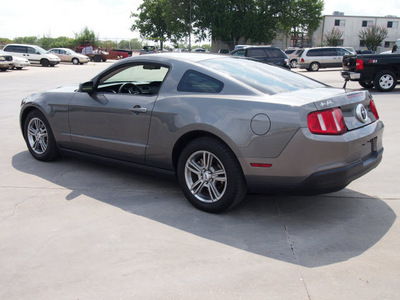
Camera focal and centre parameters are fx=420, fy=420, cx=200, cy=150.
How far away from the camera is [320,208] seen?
4164 mm

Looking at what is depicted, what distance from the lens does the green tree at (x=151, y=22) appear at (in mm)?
80188

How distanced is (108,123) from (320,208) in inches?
97.2

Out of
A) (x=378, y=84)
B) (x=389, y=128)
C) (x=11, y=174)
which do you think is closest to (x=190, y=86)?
(x=11, y=174)

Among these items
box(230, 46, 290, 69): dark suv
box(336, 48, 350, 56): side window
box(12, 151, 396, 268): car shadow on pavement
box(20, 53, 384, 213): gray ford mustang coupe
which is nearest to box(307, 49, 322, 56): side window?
box(336, 48, 350, 56): side window

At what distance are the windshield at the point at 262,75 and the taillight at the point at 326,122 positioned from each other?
54 centimetres

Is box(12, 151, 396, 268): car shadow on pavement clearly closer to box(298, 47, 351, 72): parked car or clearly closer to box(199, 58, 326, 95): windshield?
box(199, 58, 326, 95): windshield

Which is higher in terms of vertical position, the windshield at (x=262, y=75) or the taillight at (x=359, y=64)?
the windshield at (x=262, y=75)

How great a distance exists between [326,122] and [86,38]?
60.0 meters

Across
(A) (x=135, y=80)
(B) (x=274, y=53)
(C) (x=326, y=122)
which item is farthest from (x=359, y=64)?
(C) (x=326, y=122)

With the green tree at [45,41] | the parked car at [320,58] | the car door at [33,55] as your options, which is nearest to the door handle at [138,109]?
the parked car at [320,58]

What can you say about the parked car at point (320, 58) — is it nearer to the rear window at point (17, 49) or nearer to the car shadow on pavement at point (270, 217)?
the rear window at point (17, 49)

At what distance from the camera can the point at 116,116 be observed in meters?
4.66

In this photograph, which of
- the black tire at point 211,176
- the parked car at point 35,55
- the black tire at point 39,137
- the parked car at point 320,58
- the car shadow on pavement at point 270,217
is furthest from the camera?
the parked car at point 35,55

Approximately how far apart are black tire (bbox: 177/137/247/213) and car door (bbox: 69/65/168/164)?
0.62 m
